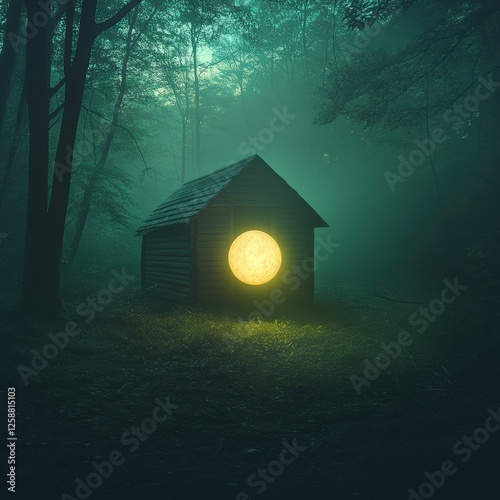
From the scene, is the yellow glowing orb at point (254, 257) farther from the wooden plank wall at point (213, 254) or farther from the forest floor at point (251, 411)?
the forest floor at point (251, 411)

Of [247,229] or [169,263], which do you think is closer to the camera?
[247,229]

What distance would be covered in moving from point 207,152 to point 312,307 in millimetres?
34985

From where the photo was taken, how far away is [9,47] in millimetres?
10242

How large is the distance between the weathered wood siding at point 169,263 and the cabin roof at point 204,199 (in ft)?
1.19

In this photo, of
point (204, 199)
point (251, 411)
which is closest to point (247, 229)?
point (204, 199)

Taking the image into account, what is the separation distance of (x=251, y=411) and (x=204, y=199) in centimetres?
837

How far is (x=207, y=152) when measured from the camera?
145ft

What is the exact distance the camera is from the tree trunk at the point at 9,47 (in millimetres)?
10000

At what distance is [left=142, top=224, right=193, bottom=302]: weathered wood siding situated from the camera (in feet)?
40.7

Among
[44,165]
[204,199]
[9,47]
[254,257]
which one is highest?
[9,47]

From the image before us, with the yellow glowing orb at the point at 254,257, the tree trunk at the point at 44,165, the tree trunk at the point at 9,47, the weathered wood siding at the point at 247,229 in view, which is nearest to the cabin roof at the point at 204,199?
the weathered wood siding at the point at 247,229

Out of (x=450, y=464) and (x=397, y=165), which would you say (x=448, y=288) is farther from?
(x=397, y=165)

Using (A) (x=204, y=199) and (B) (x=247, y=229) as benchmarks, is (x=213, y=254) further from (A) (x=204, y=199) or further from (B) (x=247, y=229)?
(A) (x=204, y=199)

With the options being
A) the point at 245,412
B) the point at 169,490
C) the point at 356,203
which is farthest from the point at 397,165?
the point at 169,490
